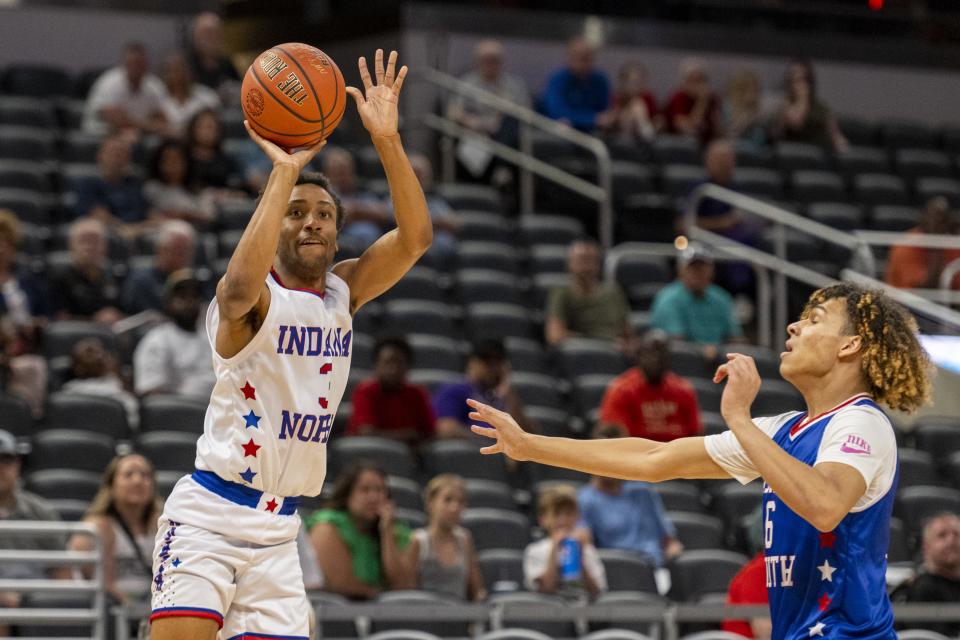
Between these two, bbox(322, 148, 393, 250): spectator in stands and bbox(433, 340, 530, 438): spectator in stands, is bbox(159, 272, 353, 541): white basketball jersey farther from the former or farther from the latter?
bbox(322, 148, 393, 250): spectator in stands

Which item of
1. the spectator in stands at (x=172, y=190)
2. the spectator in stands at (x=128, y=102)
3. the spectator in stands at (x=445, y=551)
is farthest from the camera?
the spectator in stands at (x=128, y=102)

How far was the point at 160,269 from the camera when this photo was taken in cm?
1035

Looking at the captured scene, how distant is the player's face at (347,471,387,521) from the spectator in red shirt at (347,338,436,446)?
53.1 inches

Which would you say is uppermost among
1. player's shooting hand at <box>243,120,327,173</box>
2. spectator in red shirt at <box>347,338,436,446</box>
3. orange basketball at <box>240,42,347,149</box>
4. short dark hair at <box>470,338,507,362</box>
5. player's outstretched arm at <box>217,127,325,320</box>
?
orange basketball at <box>240,42,347,149</box>

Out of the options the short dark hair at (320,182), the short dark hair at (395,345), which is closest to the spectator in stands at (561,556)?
the short dark hair at (395,345)

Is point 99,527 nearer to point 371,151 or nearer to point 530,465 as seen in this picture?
point 530,465

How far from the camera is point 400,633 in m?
6.99

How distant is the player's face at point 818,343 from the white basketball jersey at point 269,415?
1.40 m

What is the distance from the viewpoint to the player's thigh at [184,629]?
4.50 meters

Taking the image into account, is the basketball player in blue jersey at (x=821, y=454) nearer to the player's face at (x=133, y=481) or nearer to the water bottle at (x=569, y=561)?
the player's face at (x=133, y=481)

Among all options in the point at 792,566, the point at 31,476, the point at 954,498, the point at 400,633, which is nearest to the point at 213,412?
the point at 792,566

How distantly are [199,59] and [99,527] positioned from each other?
21.9 ft

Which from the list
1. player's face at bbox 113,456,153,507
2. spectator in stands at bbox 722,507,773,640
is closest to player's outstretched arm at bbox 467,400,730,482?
spectator in stands at bbox 722,507,773,640

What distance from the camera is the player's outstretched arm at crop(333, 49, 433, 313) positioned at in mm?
4789
